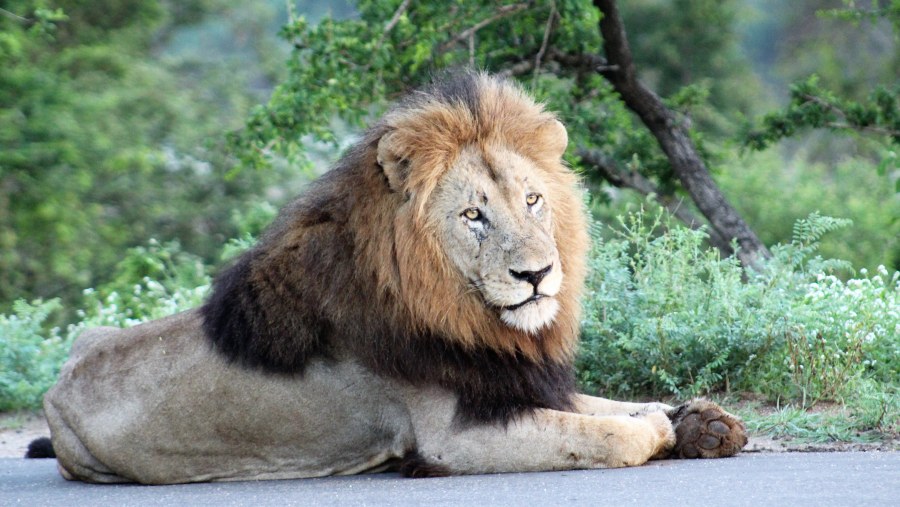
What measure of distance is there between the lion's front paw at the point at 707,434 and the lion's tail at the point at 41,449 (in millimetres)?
3313

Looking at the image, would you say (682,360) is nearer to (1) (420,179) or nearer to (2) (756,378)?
(2) (756,378)

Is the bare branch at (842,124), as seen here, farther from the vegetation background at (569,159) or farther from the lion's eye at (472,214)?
the lion's eye at (472,214)

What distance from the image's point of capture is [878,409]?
5.57m

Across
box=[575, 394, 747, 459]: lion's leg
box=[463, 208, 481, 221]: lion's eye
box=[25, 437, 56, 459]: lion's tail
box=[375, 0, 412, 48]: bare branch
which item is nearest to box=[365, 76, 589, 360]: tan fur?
box=[463, 208, 481, 221]: lion's eye

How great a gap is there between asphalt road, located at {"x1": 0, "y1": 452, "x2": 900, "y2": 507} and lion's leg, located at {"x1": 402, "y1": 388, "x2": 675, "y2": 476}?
Result: 0.26ft

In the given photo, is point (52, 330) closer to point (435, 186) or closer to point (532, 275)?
point (435, 186)

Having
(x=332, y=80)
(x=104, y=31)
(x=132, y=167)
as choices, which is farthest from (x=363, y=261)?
(x=104, y=31)

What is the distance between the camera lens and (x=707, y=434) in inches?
201

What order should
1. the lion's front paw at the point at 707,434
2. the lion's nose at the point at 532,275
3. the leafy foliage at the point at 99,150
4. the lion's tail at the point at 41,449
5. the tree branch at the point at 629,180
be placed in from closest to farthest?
1. the lion's nose at the point at 532,275
2. the lion's front paw at the point at 707,434
3. the lion's tail at the point at 41,449
4. the tree branch at the point at 629,180
5. the leafy foliage at the point at 99,150

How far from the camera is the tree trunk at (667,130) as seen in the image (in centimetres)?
1020

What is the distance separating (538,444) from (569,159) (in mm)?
4321

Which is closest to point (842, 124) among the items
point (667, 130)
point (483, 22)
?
point (667, 130)

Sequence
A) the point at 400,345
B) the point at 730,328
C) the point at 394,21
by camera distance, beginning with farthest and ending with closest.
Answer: the point at 394,21
the point at 730,328
the point at 400,345

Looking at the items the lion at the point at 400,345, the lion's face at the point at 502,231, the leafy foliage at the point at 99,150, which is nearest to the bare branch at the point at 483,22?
the lion at the point at 400,345
